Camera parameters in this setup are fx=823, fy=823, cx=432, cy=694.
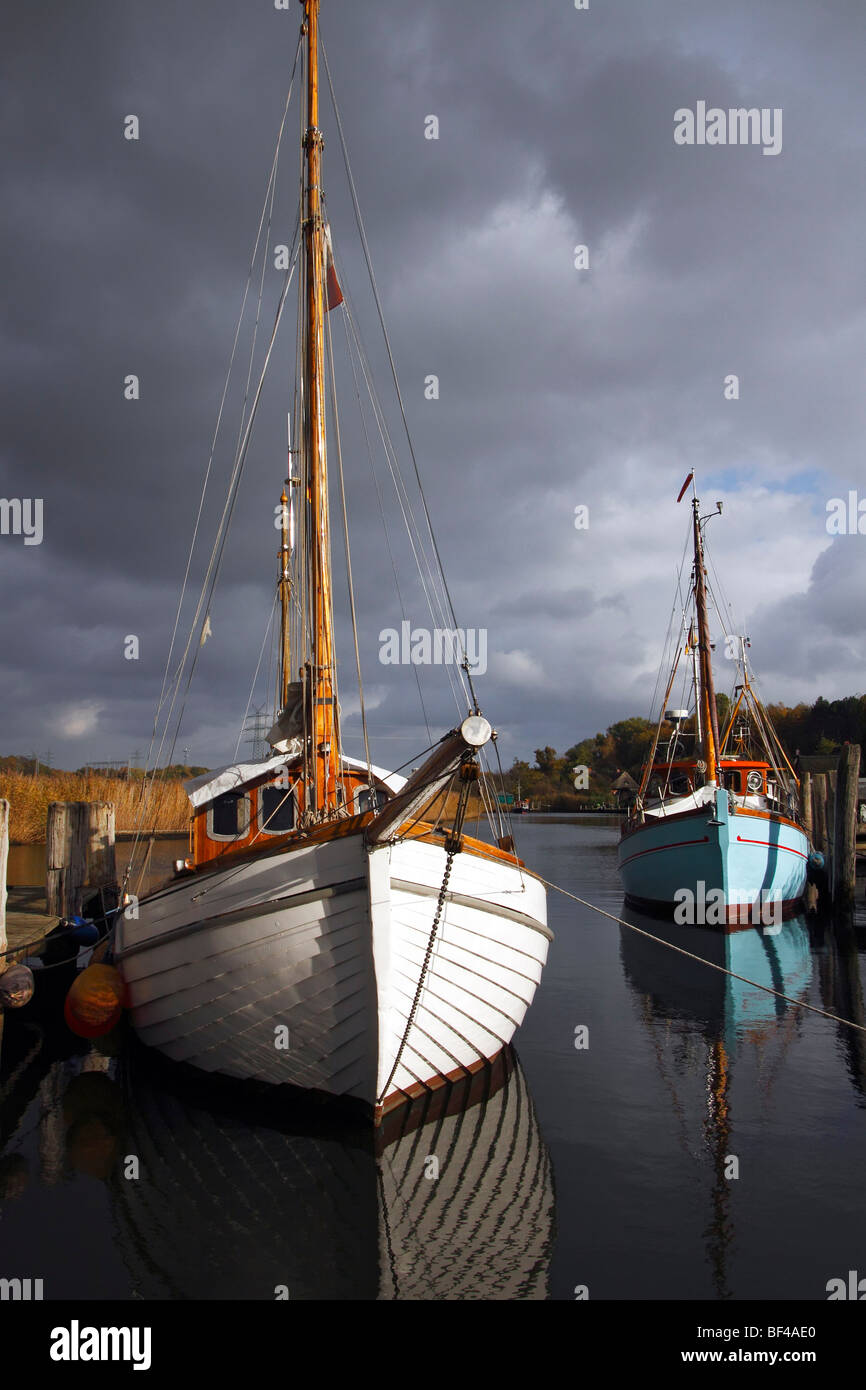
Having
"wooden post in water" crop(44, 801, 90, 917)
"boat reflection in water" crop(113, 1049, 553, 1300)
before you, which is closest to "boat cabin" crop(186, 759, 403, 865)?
"boat reflection in water" crop(113, 1049, 553, 1300)

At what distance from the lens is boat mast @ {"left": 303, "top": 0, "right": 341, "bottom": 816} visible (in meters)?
10.2

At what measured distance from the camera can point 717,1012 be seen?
45.4 ft

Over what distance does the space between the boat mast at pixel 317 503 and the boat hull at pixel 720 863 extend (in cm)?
1271

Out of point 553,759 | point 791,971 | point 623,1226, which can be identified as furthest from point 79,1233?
point 553,759

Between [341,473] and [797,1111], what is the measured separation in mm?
9420

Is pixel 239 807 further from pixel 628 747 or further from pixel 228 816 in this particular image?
pixel 628 747

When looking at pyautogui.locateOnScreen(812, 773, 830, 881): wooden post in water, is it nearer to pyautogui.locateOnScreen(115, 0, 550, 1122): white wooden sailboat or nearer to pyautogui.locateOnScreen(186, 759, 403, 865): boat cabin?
pyautogui.locateOnScreen(115, 0, 550, 1122): white wooden sailboat

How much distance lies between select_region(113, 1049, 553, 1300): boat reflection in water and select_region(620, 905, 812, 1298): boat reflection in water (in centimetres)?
155

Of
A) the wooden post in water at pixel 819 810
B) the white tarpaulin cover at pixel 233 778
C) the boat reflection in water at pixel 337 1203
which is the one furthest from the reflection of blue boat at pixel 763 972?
the wooden post in water at pixel 819 810

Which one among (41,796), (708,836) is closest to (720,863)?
(708,836)

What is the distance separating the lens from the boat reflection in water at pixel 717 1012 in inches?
319

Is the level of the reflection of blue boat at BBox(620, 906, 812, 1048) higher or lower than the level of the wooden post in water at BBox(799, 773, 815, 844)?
lower

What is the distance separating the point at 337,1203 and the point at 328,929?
2.30 metres

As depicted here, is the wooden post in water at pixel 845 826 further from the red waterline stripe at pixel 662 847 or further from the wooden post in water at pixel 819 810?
the wooden post in water at pixel 819 810
